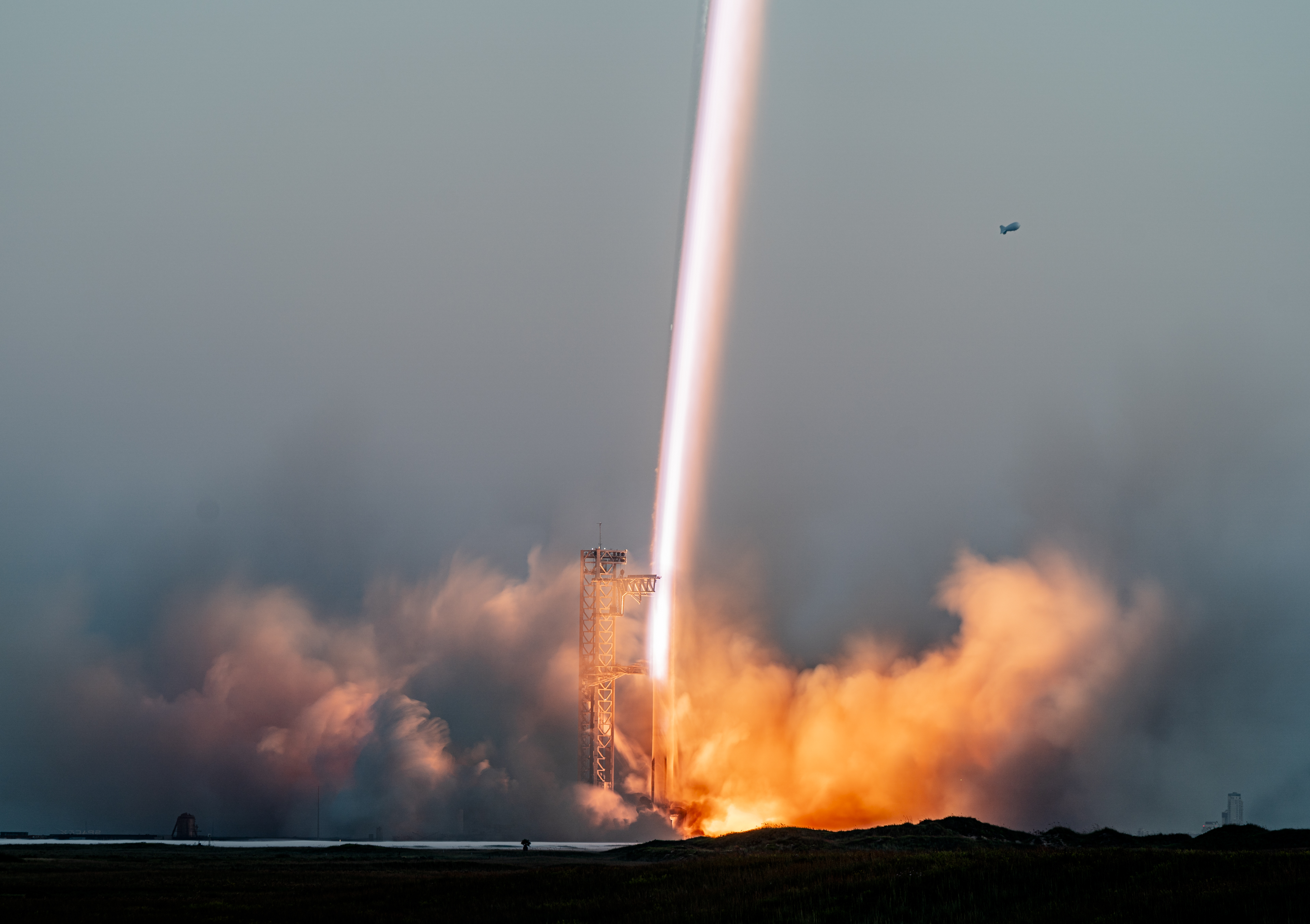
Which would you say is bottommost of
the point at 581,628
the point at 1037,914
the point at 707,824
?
the point at 1037,914

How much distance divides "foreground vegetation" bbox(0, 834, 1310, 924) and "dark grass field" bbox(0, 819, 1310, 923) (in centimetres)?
15

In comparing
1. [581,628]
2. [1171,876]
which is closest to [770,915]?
[1171,876]

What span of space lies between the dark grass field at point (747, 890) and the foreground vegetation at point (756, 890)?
151 millimetres

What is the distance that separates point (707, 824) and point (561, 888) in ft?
296

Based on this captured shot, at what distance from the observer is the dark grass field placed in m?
55.1

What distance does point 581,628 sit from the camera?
166 metres

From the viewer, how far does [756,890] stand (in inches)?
2790

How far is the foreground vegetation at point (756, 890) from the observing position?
55156 mm

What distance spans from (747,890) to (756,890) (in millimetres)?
881

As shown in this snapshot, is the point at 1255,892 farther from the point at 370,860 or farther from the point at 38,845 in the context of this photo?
the point at 38,845

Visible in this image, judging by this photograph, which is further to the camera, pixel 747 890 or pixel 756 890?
pixel 747 890

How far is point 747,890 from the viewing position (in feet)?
235

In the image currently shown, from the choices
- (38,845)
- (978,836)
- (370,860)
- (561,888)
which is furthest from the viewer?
(38,845)

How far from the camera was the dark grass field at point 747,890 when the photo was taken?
55062 millimetres
